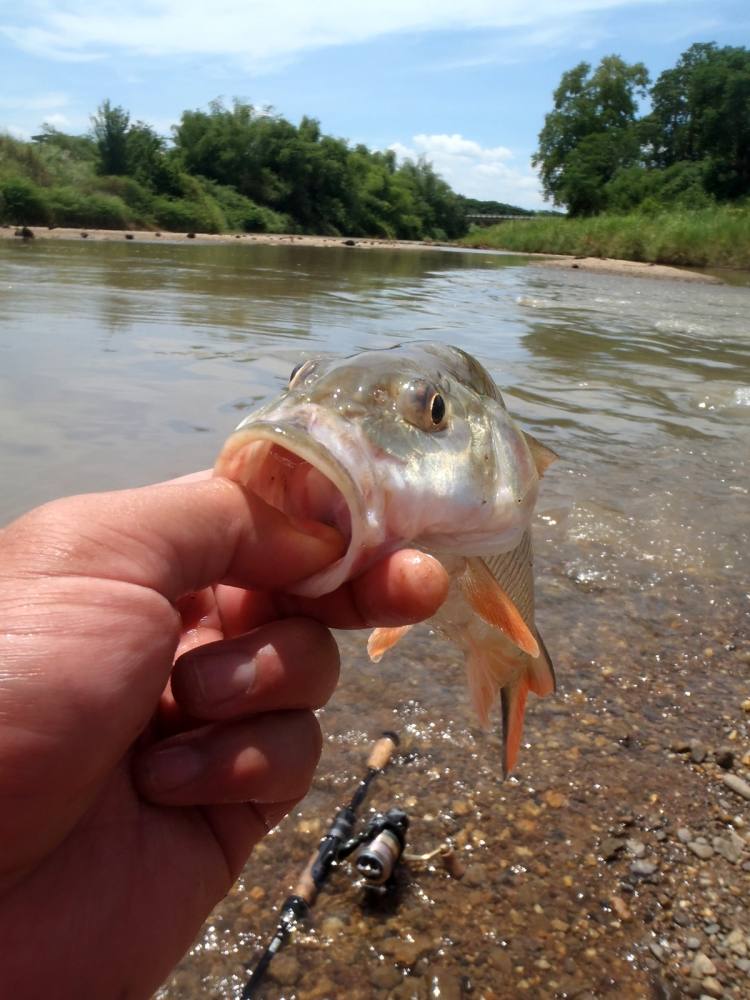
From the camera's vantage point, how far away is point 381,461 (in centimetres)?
127

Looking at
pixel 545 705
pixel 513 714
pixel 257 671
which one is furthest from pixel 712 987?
→ pixel 257 671

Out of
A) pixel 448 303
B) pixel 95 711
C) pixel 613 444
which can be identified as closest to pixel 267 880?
pixel 95 711

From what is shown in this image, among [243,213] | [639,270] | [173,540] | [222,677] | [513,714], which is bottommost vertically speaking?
[513,714]

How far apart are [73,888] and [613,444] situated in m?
5.90

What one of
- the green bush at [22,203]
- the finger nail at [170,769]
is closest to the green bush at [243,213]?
the green bush at [22,203]

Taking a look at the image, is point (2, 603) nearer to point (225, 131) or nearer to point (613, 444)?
point (613, 444)

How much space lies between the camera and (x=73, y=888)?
3.78 ft

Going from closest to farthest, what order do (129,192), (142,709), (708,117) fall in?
(142,709) → (129,192) → (708,117)

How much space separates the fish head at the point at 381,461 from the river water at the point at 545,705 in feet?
3.75

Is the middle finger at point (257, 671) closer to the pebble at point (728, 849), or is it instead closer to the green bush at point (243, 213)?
the pebble at point (728, 849)

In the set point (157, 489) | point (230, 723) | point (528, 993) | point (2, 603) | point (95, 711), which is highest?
point (157, 489)

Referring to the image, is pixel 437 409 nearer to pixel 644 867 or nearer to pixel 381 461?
pixel 381 461

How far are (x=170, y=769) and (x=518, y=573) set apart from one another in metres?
1.13

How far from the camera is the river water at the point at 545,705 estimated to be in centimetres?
198
